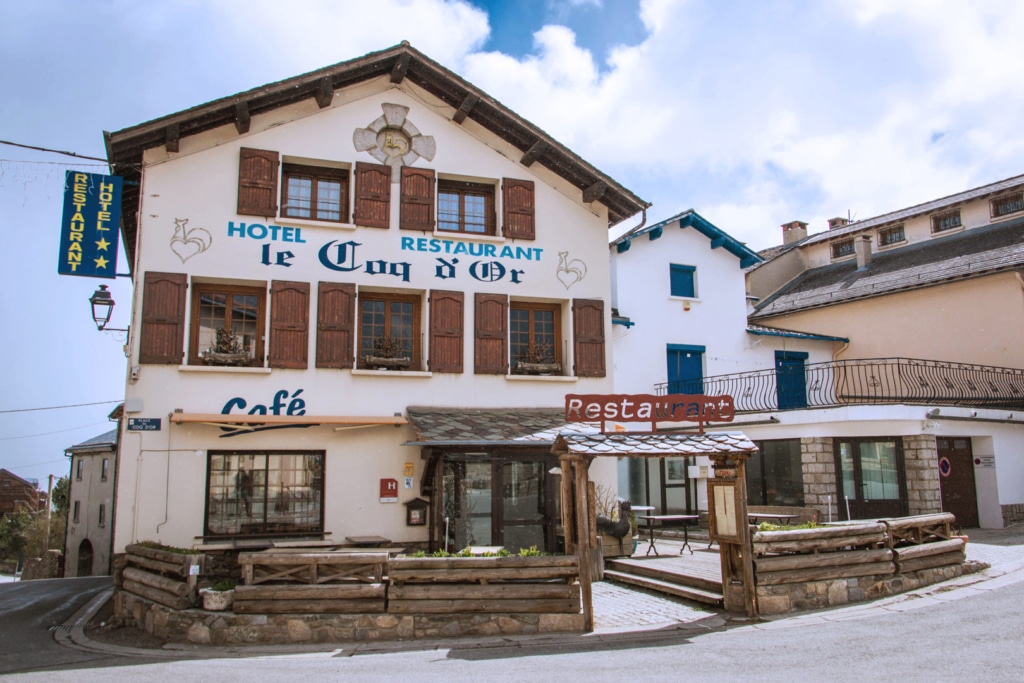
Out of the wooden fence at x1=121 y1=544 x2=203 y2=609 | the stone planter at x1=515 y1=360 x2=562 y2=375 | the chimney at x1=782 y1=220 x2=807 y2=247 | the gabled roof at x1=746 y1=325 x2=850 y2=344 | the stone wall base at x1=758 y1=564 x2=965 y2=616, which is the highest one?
the chimney at x1=782 y1=220 x2=807 y2=247

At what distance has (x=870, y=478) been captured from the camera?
1638cm

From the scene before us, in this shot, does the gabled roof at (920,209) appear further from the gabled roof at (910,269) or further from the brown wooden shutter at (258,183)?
the brown wooden shutter at (258,183)

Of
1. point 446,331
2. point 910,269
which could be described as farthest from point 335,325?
point 910,269

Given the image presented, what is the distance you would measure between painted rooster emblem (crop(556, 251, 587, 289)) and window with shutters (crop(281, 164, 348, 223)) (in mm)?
4117

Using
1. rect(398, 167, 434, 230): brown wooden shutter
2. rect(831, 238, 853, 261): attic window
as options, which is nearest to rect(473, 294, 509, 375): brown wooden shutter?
rect(398, 167, 434, 230): brown wooden shutter

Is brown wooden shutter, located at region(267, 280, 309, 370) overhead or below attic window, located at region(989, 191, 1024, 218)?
below

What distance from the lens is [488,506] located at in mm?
13023

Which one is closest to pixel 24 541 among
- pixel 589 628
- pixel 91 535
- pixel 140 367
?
pixel 91 535

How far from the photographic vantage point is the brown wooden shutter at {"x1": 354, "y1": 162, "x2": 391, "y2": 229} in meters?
14.1

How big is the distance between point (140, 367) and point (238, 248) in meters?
2.51

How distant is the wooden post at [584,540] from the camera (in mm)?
9344

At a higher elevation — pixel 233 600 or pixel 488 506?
pixel 488 506

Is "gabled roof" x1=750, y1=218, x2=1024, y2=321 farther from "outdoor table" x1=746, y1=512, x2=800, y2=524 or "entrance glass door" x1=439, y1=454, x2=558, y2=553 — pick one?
"entrance glass door" x1=439, y1=454, x2=558, y2=553

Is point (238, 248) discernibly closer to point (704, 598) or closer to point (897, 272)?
point (704, 598)
